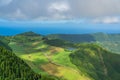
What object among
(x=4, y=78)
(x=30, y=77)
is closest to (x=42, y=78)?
(x=30, y=77)

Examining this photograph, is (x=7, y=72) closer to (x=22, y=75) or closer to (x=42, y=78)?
(x=22, y=75)

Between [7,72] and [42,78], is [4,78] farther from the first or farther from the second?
[42,78]

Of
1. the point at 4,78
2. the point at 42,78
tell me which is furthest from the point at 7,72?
the point at 42,78

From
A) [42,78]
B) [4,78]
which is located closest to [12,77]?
[4,78]

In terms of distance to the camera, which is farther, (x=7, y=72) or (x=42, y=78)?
(x=7, y=72)

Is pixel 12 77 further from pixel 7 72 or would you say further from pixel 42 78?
pixel 42 78
